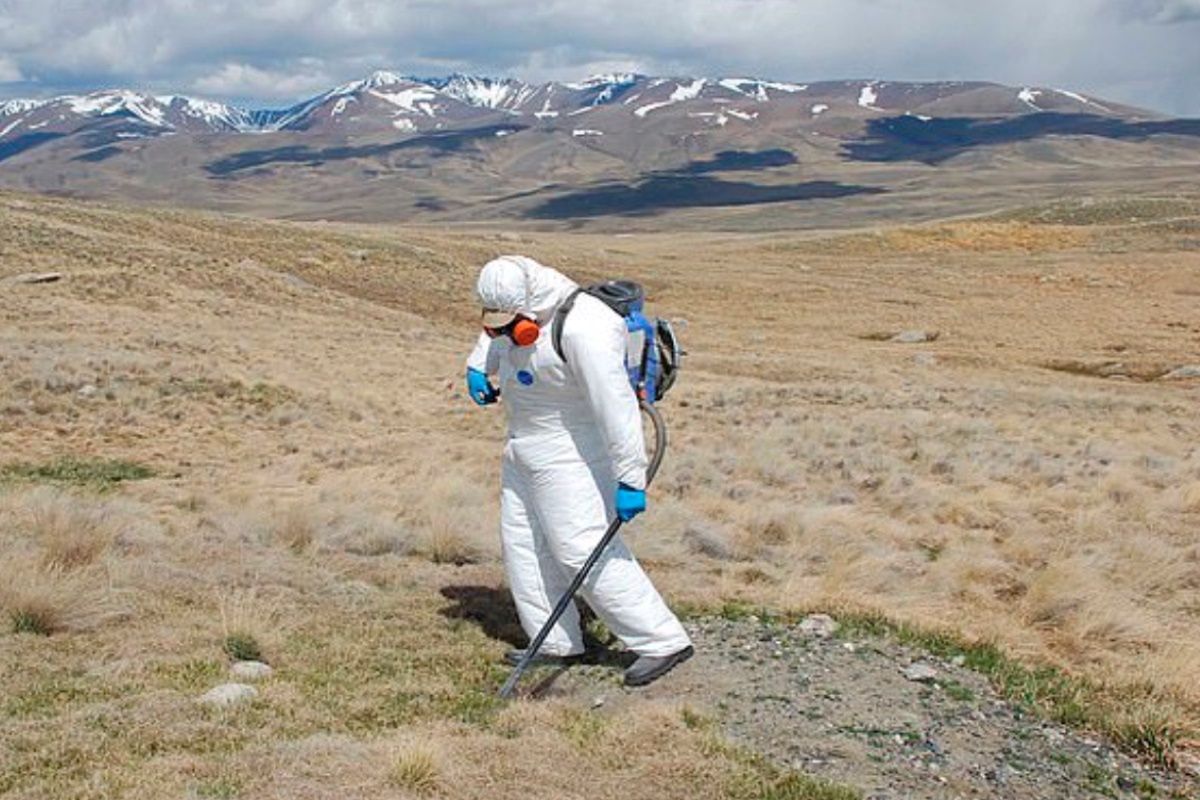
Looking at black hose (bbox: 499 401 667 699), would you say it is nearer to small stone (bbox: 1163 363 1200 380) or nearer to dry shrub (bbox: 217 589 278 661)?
dry shrub (bbox: 217 589 278 661)

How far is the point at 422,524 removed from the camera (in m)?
10.4

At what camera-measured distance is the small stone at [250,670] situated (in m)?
5.86

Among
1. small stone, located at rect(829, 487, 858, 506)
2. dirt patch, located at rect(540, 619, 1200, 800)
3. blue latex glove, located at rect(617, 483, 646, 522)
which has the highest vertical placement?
blue latex glove, located at rect(617, 483, 646, 522)

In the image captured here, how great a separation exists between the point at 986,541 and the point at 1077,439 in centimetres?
786

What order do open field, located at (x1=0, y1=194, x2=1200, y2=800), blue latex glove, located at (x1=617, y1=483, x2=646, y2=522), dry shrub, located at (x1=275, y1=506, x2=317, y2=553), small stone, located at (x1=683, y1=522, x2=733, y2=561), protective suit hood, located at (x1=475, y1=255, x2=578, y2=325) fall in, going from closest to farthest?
1. open field, located at (x1=0, y1=194, x2=1200, y2=800)
2. blue latex glove, located at (x1=617, y1=483, x2=646, y2=522)
3. protective suit hood, located at (x1=475, y1=255, x2=578, y2=325)
4. dry shrub, located at (x1=275, y1=506, x2=317, y2=553)
5. small stone, located at (x1=683, y1=522, x2=733, y2=561)

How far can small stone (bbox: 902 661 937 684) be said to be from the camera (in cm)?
627

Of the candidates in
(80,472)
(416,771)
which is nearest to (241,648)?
(416,771)

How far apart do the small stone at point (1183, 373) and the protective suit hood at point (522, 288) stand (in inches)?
1052

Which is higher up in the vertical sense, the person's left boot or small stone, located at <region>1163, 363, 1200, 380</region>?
the person's left boot

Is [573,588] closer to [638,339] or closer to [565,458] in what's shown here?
[565,458]

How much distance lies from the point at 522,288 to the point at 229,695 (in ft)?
8.01

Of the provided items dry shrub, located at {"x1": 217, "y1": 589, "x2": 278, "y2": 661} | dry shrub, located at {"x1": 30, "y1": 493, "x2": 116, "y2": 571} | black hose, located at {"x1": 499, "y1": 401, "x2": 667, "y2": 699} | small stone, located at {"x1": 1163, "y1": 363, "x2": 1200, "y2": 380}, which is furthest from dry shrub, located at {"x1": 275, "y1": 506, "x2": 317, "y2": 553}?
small stone, located at {"x1": 1163, "y1": 363, "x2": 1200, "y2": 380}

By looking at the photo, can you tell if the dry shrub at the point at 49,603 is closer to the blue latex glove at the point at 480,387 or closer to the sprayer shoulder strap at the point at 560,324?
the blue latex glove at the point at 480,387

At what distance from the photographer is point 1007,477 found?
574 inches
